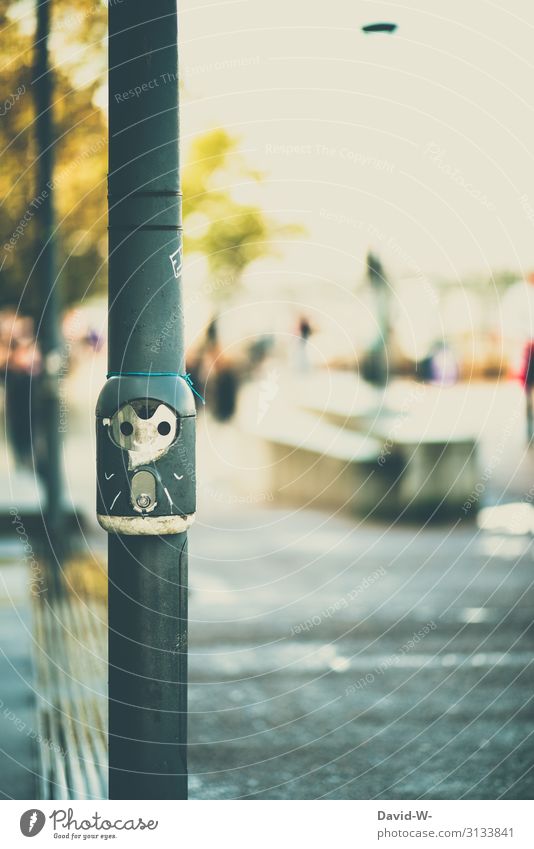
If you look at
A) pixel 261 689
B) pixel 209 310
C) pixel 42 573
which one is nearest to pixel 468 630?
pixel 261 689

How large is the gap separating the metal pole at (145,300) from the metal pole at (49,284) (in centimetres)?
710

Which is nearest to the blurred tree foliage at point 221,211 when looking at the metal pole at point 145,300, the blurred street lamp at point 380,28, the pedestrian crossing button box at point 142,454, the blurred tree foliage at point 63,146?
the blurred tree foliage at point 63,146

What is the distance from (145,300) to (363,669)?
437 centimetres

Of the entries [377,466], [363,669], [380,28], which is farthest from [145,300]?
[377,466]

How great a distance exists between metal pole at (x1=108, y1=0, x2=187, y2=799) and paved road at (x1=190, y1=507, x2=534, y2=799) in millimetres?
2316

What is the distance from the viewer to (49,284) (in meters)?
10.2

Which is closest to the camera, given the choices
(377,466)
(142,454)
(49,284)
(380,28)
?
(142,454)

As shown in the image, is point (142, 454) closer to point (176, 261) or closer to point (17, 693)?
point (176, 261)

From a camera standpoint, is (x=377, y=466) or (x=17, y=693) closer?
(x=17, y=693)

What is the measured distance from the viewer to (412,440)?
12688 millimetres

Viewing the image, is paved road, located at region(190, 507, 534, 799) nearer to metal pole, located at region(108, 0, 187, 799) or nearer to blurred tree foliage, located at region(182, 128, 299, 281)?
metal pole, located at region(108, 0, 187, 799)

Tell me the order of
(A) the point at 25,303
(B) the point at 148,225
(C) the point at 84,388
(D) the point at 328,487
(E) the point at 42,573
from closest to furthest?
1. (B) the point at 148,225
2. (E) the point at 42,573
3. (D) the point at 328,487
4. (A) the point at 25,303
5. (C) the point at 84,388

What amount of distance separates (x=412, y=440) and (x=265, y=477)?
307 cm
